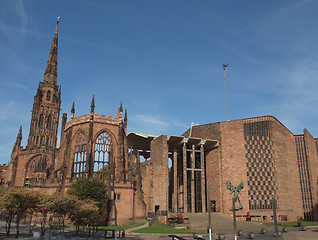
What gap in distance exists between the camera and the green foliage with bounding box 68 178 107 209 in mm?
40094

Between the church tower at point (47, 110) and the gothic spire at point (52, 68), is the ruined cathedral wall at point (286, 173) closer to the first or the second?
the church tower at point (47, 110)

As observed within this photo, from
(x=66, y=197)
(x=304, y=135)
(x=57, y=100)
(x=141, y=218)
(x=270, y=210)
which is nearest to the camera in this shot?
(x=66, y=197)

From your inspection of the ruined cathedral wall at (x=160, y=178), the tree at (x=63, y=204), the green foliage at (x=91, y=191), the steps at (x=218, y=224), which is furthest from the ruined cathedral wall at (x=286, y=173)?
the tree at (x=63, y=204)

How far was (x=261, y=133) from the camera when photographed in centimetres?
6028

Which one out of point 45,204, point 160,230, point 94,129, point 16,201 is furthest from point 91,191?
point 94,129

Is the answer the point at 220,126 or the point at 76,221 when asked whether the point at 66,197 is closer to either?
the point at 76,221

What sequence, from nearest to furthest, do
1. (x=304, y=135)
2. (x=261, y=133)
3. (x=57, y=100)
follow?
(x=261, y=133) → (x=304, y=135) → (x=57, y=100)

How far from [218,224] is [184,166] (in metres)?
15.3

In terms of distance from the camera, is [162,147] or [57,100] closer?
[162,147]

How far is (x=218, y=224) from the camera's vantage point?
46.3 meters

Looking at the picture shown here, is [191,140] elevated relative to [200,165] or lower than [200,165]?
elevated

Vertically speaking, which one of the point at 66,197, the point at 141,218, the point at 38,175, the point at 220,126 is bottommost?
the point at 141,218

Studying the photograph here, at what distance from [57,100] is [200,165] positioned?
42608mm

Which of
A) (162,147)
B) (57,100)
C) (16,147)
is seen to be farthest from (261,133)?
(16,147)
